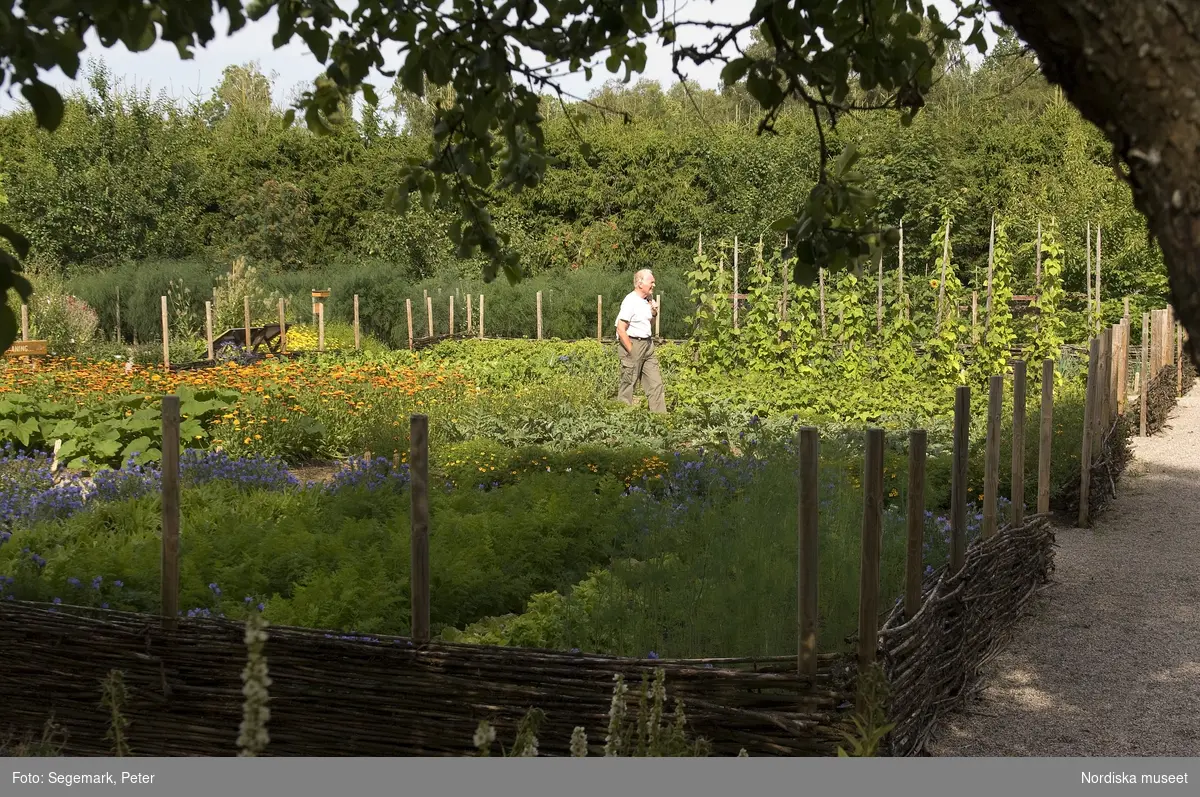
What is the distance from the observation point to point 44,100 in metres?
2.04

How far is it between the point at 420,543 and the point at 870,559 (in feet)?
4.69

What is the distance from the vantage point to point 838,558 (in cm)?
526

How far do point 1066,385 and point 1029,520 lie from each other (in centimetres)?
602

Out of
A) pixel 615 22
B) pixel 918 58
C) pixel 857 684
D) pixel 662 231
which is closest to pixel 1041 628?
pixel 857 684

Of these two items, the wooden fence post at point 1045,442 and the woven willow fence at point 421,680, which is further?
the wooden fence post at point 1045,442

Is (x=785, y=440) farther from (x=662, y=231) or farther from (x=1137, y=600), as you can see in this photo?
(x=662, y=231)

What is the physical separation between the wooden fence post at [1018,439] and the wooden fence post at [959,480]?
3.50 ft

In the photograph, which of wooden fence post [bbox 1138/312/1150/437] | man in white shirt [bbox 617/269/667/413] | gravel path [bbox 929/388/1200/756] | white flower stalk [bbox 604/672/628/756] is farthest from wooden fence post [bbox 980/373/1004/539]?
wooden fence post [bbox 1138/312/1150/437]

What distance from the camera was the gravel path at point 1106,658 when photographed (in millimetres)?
4738

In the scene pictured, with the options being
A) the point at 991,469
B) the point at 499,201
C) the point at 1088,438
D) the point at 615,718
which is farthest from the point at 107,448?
the point at 499,201

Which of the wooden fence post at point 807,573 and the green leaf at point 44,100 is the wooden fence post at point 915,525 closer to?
the wooden fence post at point 807,573

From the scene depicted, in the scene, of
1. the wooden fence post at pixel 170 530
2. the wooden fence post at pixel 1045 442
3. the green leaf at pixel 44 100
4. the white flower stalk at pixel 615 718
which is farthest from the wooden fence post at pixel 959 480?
the green leaf at pixel 44 100

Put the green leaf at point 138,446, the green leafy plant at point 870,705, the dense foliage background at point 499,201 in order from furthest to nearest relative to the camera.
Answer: the dense foliage background at point 499,201, the green leaf at point 138,446, the green leafy plant at point 870,705

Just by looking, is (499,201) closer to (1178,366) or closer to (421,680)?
(1178,366)
